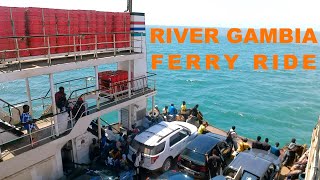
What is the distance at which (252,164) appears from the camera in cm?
1067

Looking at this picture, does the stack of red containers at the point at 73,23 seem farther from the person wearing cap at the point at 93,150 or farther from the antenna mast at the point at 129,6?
the person wearing cap at the point at 93,150

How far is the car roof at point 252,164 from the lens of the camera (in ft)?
33.8

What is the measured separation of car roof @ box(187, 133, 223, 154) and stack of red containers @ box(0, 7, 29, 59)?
8.03 meters

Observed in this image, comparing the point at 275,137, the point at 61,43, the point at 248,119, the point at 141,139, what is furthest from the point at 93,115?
the point at 248,119

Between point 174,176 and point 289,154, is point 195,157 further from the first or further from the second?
point 289,154

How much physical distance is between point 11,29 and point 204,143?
9.16 meters

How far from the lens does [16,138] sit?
10539mm

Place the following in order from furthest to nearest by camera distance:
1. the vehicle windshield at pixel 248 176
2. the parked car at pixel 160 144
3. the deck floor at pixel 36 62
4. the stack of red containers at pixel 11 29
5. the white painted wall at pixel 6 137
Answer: the parked car at pixel 160 144, the stack of red containers at pixel 11 29, the white painted wall at pixel 6 137, the deck floor at pixel 36 62, the vehicle windshield at pixel 248 176

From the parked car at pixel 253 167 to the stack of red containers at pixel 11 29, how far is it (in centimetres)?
946

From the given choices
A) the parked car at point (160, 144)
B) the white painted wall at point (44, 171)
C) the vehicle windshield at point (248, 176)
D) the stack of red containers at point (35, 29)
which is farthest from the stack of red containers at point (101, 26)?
the vehicle windshield at point (248, 176)

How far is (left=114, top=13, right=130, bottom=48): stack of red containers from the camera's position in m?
14.7

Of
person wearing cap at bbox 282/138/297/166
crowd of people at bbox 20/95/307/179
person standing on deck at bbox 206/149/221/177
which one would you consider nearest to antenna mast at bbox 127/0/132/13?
crowd of people at bbox 20/95/307/179

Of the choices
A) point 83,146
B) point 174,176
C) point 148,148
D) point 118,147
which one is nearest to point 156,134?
point 148,148

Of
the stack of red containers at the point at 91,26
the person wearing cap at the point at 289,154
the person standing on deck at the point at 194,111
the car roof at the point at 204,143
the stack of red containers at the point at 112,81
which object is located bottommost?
the person wearing cap at the point at 289,154
